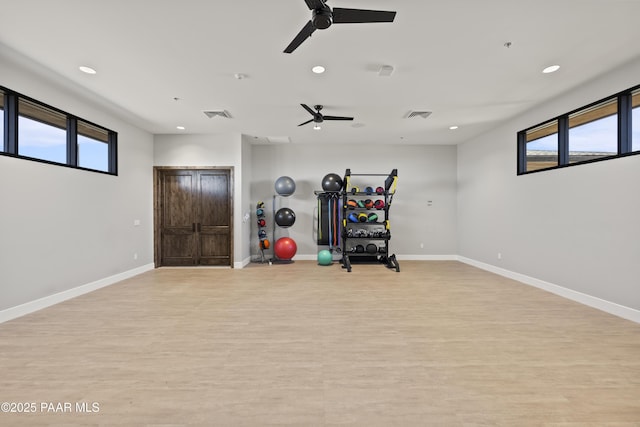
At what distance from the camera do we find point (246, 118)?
5.45 m

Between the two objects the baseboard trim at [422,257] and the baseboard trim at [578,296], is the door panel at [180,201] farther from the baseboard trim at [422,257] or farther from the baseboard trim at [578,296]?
the baseboard trim at [578,296]

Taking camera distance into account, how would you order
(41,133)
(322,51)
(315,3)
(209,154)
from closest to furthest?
(315,3) → (322,51) → (41,133) → (209,154)

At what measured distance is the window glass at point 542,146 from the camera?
4641 millimetres

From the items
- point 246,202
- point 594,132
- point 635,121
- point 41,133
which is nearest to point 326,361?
point 635,121

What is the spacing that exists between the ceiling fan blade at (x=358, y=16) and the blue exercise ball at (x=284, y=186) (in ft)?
15.9

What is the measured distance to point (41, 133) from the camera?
392cm

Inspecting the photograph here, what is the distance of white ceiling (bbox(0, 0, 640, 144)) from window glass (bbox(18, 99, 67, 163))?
28cm

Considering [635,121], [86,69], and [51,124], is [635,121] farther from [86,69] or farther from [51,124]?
[51,124]

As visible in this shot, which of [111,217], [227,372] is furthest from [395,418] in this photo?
[111,217]

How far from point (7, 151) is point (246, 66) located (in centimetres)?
323

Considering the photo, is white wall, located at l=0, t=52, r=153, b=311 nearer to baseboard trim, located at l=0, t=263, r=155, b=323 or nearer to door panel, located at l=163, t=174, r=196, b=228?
baseboard trim, located at l=0, t=263, r=155, b=323

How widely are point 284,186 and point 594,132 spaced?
5.78 m

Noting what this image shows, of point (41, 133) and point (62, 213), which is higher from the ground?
point (41, 133)

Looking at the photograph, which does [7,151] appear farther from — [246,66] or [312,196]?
[312,196]
